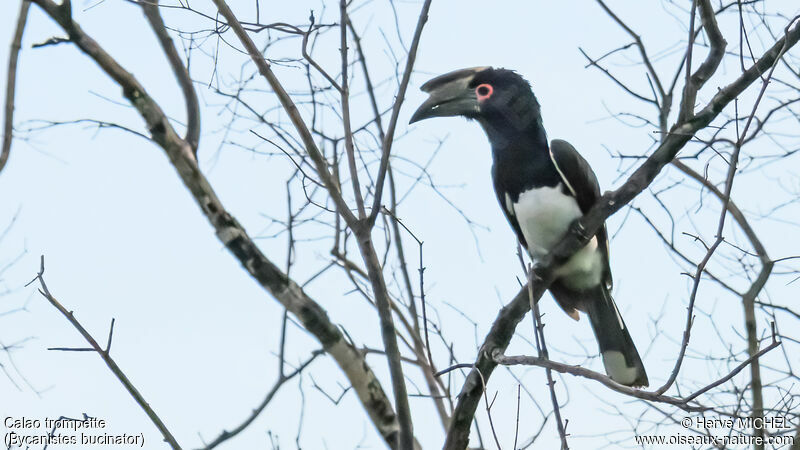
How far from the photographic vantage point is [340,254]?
3521 millimetres

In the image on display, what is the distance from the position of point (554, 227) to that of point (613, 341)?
2.12 ft

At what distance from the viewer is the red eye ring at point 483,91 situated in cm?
469

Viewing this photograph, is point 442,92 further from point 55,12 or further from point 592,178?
point 55,12

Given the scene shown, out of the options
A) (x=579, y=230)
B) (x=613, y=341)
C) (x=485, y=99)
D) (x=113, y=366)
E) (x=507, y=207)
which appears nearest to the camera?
(x=113, y=366)

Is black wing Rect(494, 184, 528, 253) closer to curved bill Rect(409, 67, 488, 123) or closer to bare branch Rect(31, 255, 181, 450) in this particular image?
curved bill Rect(409, 67, 488, 123)

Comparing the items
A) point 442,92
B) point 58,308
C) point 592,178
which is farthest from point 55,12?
point 592,178

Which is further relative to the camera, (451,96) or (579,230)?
(451,96)

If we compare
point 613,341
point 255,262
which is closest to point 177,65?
A: point 255,262

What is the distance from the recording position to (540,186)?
14.2 ft

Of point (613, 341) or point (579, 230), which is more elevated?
point (579, 230)

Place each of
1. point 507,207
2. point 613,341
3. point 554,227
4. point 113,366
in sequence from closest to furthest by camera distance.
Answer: point 113,366 < point 554,227 < point 613,341 < point 507,207

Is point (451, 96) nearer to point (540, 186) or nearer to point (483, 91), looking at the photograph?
point (483, 91)

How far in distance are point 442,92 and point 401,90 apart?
177 cm

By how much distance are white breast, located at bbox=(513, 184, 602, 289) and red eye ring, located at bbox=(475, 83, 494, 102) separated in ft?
2.04
